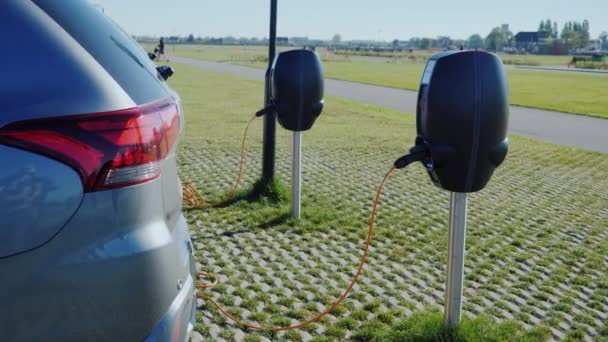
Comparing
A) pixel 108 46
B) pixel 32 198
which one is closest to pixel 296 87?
pixel 108 46

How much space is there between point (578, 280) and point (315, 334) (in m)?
2.36

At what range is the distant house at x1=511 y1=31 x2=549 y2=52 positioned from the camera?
13050cm

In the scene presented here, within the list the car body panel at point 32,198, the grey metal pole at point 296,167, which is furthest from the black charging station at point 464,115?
the grey metal pole at point 296,167

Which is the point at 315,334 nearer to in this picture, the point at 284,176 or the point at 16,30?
the point at 16,30

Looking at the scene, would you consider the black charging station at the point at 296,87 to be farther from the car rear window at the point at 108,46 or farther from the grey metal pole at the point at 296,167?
the car rear window at the point at 108,46

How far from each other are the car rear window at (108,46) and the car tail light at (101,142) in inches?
5.3

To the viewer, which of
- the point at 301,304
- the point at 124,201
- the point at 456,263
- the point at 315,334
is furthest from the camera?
the point at 301,304

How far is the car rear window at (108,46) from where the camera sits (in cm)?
223

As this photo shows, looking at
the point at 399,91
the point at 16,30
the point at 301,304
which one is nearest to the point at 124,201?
the point at 16,30

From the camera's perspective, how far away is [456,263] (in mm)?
3615

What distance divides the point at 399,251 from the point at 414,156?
7.71 feet

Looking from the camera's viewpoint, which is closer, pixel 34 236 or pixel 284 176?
pixel 34 236

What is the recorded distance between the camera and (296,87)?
5.87m

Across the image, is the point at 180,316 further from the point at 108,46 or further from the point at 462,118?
the point at 462,118
